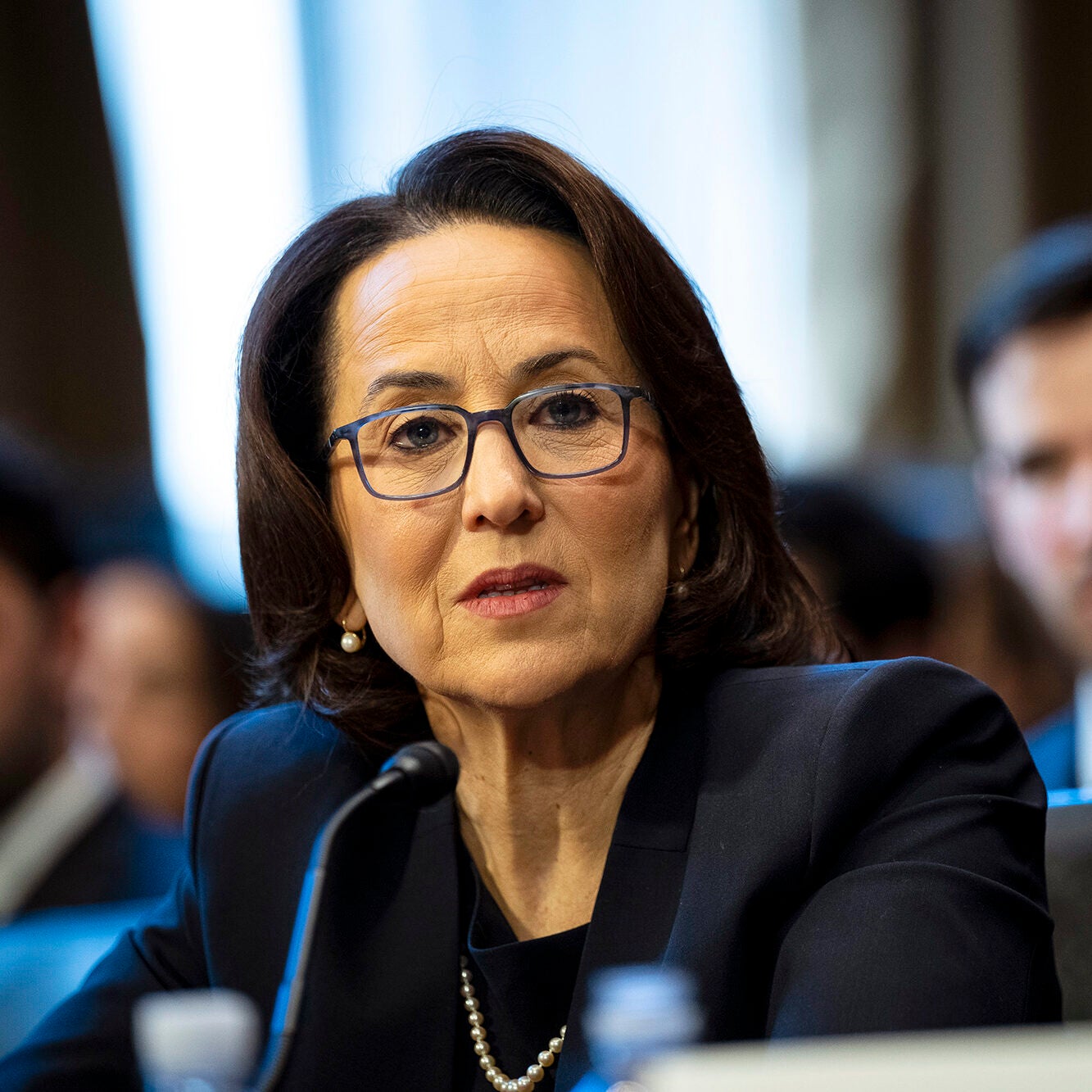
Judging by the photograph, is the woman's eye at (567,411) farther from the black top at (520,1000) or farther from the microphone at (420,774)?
the black top at (520,1000)

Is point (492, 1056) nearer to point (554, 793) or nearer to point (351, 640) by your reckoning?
point (554, 793)

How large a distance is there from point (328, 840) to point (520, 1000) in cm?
53

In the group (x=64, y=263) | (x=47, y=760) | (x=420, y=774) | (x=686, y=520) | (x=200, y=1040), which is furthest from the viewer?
(x=64, y=263)

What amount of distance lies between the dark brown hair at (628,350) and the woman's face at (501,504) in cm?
4

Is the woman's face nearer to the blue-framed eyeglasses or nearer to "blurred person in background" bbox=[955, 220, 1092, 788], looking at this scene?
the blue-framed eyeglasses

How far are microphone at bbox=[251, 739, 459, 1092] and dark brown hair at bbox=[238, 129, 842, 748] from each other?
511 millimetres

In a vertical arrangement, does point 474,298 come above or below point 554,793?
above

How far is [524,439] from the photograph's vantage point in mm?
1569

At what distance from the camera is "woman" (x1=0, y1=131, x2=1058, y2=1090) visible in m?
1.42

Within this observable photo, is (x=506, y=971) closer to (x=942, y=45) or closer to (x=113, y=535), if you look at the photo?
(x=113, y=535)

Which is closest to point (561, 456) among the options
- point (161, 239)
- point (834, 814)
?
point (834, 814)

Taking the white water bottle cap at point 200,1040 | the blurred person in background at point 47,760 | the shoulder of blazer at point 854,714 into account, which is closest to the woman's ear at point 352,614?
the shoulder of blazer at point 854,714

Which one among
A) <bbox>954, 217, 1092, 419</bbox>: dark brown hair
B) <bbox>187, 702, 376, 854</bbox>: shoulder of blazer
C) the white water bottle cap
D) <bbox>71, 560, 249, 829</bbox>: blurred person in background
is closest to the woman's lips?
<bbox>187, 702, 376, 854</bbox>: shoulder of blazer

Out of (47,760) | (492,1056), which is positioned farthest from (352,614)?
(47,760)
